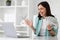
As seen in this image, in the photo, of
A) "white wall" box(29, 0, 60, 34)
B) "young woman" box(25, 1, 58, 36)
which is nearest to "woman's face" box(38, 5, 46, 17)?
"young woman" box(25, 1, 58, 36)

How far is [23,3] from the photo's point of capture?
474cm

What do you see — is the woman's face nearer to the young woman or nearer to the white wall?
the young woman

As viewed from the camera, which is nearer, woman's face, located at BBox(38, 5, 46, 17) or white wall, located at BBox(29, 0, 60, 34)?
woman's face, located at BBox(38, 5, 46, 17)

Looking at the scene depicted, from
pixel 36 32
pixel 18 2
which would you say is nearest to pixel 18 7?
pixel 18 2

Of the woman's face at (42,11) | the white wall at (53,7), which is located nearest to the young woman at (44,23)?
the woman's face at (42,11)

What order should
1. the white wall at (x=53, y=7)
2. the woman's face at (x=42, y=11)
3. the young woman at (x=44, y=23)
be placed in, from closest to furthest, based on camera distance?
1. the young woman at (x=44, y=23)
2. the woman's face at (x=42, y=11)
3. the white wall at (x=53, y=7)

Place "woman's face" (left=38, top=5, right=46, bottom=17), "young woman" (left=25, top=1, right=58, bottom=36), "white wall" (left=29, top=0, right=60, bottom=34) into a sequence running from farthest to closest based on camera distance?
"white wall" (left=29, top=0, right=60, bottom=34) < "woman's face" (left=38, top=5, right=46, bottom=17) < "young woman" (left=25, top=1, right=58, bottom=36)

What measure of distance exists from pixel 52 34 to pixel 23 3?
84.5 inches

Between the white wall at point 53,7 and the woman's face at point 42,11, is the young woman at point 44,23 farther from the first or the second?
the white wall at point 53,7

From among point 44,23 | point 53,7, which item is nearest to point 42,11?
point 44,23

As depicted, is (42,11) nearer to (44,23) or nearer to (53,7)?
(44,23)

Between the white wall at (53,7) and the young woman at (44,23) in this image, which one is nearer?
the young woman at (44,23)

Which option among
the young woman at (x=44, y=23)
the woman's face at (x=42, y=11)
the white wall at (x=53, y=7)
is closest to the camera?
the young woman at (x=44, y=23)

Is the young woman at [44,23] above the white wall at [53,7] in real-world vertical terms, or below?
below
